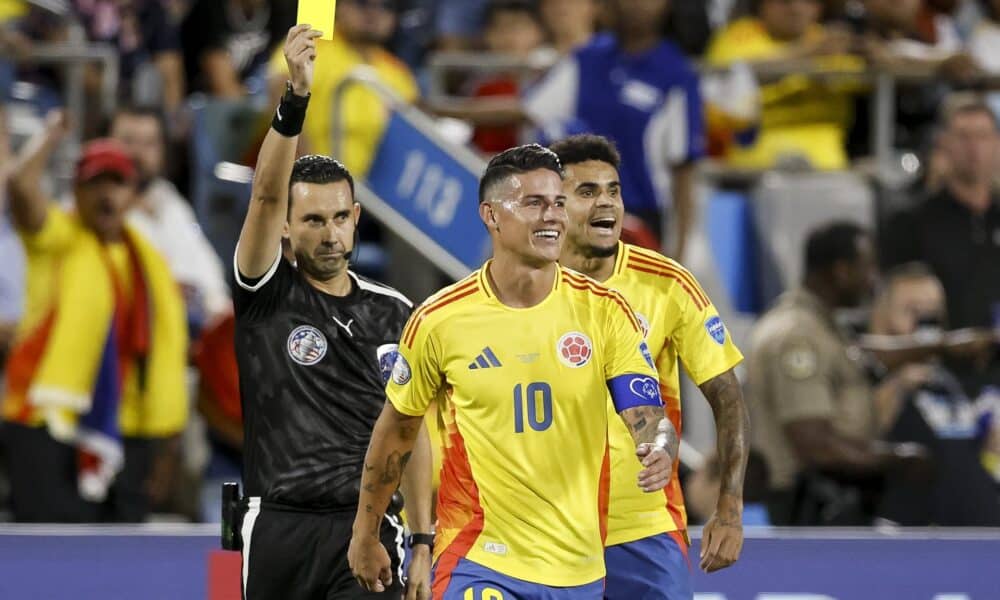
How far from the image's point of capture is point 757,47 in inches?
468

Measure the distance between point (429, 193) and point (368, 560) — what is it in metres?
5.19

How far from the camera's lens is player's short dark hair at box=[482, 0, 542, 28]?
12.2m

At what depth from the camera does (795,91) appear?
37.9 ft

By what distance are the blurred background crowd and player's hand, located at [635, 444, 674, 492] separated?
158 inches

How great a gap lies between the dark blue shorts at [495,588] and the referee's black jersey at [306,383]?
0.75 meters

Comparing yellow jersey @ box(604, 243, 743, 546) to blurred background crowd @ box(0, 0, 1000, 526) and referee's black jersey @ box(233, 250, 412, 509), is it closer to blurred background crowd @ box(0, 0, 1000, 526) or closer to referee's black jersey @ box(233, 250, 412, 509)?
referee's black jersey @ box(233, 250, 412, 509)

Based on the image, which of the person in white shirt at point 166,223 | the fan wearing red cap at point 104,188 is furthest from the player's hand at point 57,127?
the person in white shirt at point 166,223

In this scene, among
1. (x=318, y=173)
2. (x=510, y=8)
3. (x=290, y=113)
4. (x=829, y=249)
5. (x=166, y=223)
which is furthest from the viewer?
(x=510, y=8)

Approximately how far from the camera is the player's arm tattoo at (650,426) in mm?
5312

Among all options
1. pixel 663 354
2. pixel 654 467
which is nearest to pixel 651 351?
pixel 663 354

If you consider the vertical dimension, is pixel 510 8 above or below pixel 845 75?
above

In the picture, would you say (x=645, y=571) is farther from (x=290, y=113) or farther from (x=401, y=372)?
(x=290, y=113)

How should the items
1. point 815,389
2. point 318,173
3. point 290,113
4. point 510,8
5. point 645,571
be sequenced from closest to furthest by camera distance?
point 290,113, point 645,571, point 318,173, point 815,389, point 510,8

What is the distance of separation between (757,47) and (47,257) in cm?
474
